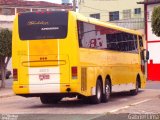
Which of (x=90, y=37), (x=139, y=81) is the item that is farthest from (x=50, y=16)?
(x=139, y=81)

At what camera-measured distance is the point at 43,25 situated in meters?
20.2

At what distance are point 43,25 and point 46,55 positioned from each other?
1.20m

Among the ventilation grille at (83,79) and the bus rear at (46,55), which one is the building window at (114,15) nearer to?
the ventilation grille at (83,79)

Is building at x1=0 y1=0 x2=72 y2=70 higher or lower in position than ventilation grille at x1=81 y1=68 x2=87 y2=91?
higher

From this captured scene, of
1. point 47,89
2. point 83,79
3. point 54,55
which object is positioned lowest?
point 47,89

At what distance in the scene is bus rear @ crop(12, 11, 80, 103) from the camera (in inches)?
774

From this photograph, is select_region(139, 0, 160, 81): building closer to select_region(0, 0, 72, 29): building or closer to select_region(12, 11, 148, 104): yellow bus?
select_region(12, 11, 148, 104): yellow bus

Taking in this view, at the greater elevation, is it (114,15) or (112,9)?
(112,9)

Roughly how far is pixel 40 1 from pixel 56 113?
7404cm

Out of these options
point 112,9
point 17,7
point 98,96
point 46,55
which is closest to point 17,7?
point 17,7

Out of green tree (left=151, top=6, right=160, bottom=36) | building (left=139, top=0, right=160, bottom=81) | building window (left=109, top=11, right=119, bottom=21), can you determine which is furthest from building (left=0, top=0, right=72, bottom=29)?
green tree (left=151, top=6, right=160, bottom=36)

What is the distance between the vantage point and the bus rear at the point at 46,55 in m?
19.7

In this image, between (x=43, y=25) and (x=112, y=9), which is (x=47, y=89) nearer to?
(x=43, y=25)

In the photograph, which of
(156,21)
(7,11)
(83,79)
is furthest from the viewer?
(7,11)
